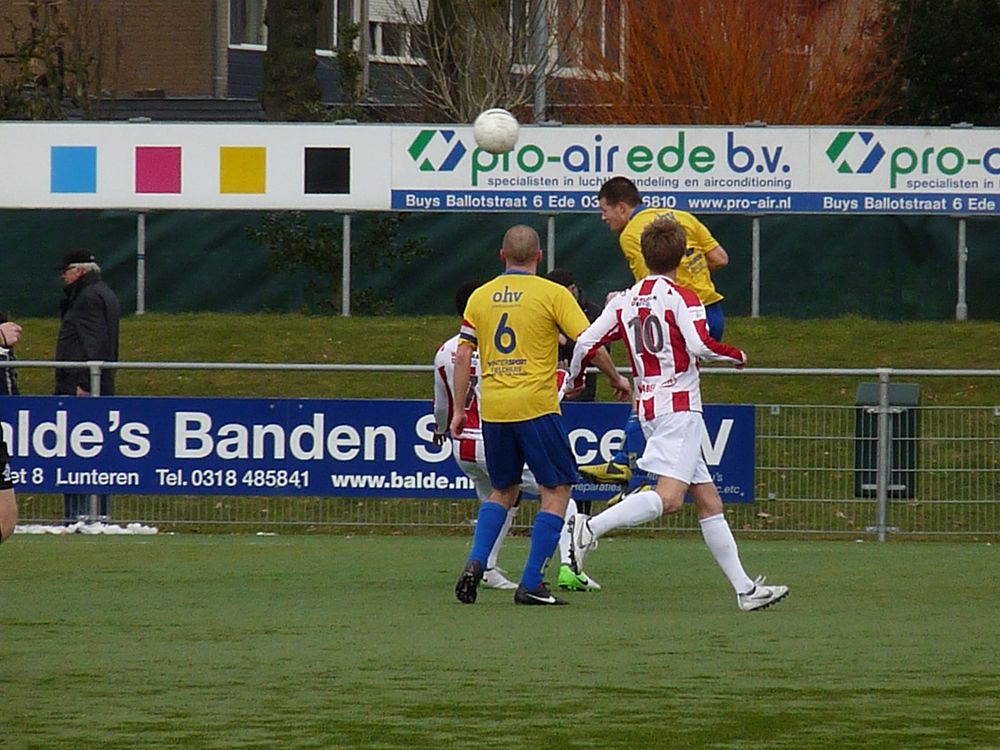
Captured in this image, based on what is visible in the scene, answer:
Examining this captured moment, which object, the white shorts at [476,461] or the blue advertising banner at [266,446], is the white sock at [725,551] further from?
the blue advertising banner at [266,446]

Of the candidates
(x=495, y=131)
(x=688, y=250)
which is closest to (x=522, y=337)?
(x=688, y=250)

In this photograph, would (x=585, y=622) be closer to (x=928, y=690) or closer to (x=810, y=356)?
(x=928, y=690)

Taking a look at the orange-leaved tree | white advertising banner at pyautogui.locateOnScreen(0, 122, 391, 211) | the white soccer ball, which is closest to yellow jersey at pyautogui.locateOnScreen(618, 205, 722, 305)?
the white soccer ball

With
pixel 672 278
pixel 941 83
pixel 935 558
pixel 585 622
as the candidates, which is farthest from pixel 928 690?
pixel 941 83

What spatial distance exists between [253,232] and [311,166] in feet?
4.17

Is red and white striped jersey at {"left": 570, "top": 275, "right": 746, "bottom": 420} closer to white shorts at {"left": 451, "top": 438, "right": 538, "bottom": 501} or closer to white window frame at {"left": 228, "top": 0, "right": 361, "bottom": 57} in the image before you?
white shorts at {"left": 451, "top": 438, "right": 538, "bottom": 501}

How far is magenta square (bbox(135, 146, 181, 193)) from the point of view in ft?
82.2

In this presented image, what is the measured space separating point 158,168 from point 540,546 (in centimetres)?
1596

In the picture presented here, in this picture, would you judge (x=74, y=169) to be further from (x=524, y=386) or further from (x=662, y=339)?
(x=662, y=339)

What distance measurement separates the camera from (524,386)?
9.98 meters

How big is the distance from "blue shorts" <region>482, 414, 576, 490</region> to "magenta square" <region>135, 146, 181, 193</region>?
15561 millimetres

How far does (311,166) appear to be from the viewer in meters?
25.0

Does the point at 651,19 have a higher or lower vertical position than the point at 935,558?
higher

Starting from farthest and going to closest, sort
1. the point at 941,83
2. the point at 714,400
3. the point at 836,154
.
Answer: the point at 941,83 → the point at 836,154 → the point at 714,400
